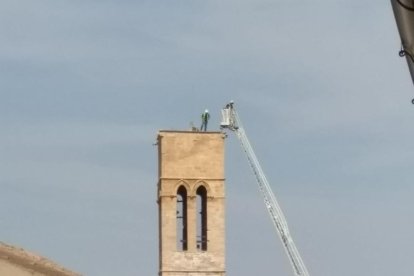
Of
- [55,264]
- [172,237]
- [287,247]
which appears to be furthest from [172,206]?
[55,264]

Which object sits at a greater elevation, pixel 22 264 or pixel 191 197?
pixel 191 197

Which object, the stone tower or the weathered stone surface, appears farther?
the stone tower

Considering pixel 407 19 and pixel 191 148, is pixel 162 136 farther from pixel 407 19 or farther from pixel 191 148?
pixel 407 19

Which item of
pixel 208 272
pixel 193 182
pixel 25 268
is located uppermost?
pixel 193 182

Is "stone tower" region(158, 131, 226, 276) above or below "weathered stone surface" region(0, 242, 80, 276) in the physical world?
above

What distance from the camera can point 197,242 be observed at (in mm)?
34125

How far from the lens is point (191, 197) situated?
33.8m

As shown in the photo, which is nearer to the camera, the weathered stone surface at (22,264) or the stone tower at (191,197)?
the weathered stone surface at (22,264)

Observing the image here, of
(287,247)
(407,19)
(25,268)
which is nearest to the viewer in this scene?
(407,19)

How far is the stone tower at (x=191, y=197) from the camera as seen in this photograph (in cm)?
3384

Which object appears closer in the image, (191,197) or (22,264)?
(22,264)

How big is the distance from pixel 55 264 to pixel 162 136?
55.6ft

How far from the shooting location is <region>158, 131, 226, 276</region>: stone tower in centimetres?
3384

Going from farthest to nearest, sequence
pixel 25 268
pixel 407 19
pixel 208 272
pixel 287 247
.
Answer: pixel 287 247, pixel 208 272, pixel 25 268, pixel 407 19
